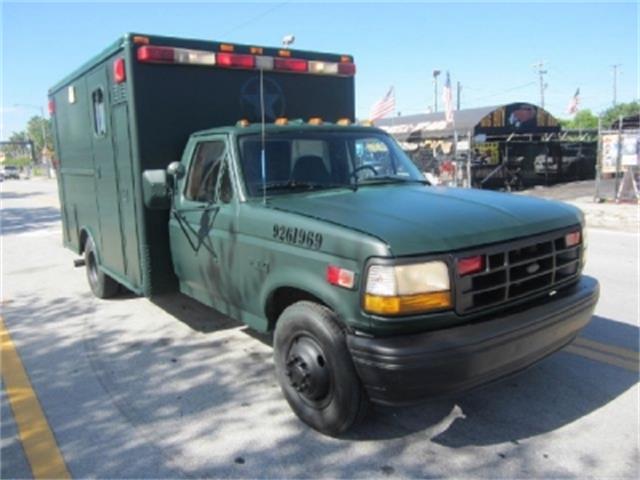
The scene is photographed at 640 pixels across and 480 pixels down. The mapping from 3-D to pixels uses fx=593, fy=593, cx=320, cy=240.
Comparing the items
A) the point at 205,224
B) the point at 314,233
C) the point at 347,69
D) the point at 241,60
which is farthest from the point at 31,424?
the point at 347,69

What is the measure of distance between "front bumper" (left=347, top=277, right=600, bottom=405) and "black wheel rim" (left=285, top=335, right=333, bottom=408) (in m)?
0.33

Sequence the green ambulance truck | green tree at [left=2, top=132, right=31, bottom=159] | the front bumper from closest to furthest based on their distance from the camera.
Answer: the front bumper, the green ambulance truck, green tree at [left=2, top=132, right=31, bottom=159]

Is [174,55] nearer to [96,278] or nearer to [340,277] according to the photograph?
[340,277]

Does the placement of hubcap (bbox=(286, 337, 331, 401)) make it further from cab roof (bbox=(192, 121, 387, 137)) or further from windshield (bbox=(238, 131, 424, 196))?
cab roof (bbox=(192, 121, 387, 137))

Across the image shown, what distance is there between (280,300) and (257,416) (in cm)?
79

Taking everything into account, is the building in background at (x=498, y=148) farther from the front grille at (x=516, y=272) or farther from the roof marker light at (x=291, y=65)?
the front grille at (x=516, y=272)

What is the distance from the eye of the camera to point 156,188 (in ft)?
15.3

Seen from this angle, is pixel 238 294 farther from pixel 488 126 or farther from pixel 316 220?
pixel 488 126

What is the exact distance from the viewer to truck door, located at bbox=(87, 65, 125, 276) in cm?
592

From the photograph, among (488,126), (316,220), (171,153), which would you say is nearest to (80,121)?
(171,153)

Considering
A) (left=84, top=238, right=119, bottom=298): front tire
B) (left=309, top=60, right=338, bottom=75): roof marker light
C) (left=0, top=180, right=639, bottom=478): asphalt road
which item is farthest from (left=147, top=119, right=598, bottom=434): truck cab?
(left=84, top=238, right=119, bottom=298): front tire

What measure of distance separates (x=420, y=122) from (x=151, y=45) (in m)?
25.0

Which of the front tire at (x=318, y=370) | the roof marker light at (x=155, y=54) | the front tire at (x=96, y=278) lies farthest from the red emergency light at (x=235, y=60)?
the front tire at (x=96, y=278)

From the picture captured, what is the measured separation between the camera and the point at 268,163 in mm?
4465
